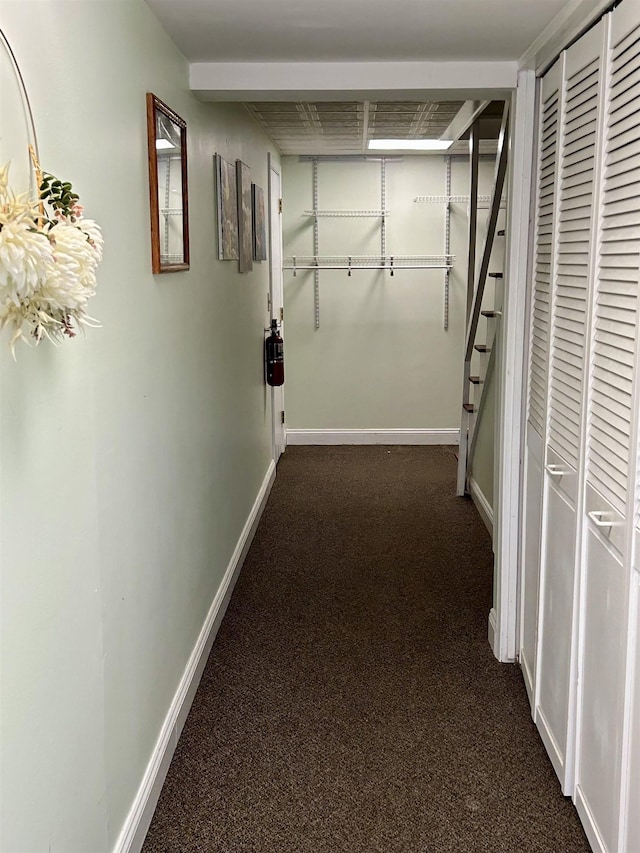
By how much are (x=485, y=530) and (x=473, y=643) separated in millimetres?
1415

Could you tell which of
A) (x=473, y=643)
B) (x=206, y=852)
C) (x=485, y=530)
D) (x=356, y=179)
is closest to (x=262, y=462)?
(x=485, y=530)

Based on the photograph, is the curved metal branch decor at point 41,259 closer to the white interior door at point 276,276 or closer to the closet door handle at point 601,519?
the closet door handle at point 601,519

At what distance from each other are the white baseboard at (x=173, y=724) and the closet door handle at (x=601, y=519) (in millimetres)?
1337

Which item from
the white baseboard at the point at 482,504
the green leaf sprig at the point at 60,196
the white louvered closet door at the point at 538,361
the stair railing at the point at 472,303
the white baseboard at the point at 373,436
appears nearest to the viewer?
the green leaf sprig at the point at 60,196

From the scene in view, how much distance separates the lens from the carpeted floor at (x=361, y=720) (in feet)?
6.98

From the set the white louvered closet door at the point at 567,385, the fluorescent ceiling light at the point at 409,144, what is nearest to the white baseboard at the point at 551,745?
the white louvered closet door at the point at 567,385

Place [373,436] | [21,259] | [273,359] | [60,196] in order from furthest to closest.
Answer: [373,436], [273,359], [60,196], [21,259]

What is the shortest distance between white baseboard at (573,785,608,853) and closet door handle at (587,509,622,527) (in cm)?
74

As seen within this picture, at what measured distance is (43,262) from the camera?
41.0 inches

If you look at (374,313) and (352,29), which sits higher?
(352,29)

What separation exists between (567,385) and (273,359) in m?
3.06

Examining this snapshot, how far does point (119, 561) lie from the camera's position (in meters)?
1.90

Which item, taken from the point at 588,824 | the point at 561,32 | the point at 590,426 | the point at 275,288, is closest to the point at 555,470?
the point at 590,426

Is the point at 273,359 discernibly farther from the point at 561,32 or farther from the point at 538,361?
the point at 561,32
